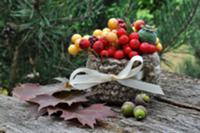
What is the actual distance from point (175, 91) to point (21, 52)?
1.20 ft

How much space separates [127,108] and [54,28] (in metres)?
0.30

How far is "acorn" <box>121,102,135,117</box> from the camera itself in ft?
2.64

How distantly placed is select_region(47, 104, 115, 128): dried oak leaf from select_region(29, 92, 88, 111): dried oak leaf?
0.03 feet

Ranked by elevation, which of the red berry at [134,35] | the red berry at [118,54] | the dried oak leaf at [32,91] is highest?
the red berry at [134,35]

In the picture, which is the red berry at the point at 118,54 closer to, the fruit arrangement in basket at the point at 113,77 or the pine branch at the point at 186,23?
the fruit arrangement in basket at the point at 113,77

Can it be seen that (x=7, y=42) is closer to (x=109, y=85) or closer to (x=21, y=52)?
(x=21, y=52)

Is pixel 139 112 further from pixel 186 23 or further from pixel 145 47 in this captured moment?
pixel 186 23

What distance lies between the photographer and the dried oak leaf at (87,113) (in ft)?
2.51

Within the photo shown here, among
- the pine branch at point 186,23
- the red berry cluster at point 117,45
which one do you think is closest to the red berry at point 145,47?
the red berry cluster at point 117,45

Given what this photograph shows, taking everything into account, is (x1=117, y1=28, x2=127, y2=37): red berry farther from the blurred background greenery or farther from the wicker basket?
the blurred background greenery

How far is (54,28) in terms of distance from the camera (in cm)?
101

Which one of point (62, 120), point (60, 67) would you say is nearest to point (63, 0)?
point (60, 67)

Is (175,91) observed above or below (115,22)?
below

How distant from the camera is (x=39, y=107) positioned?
0.80 m
